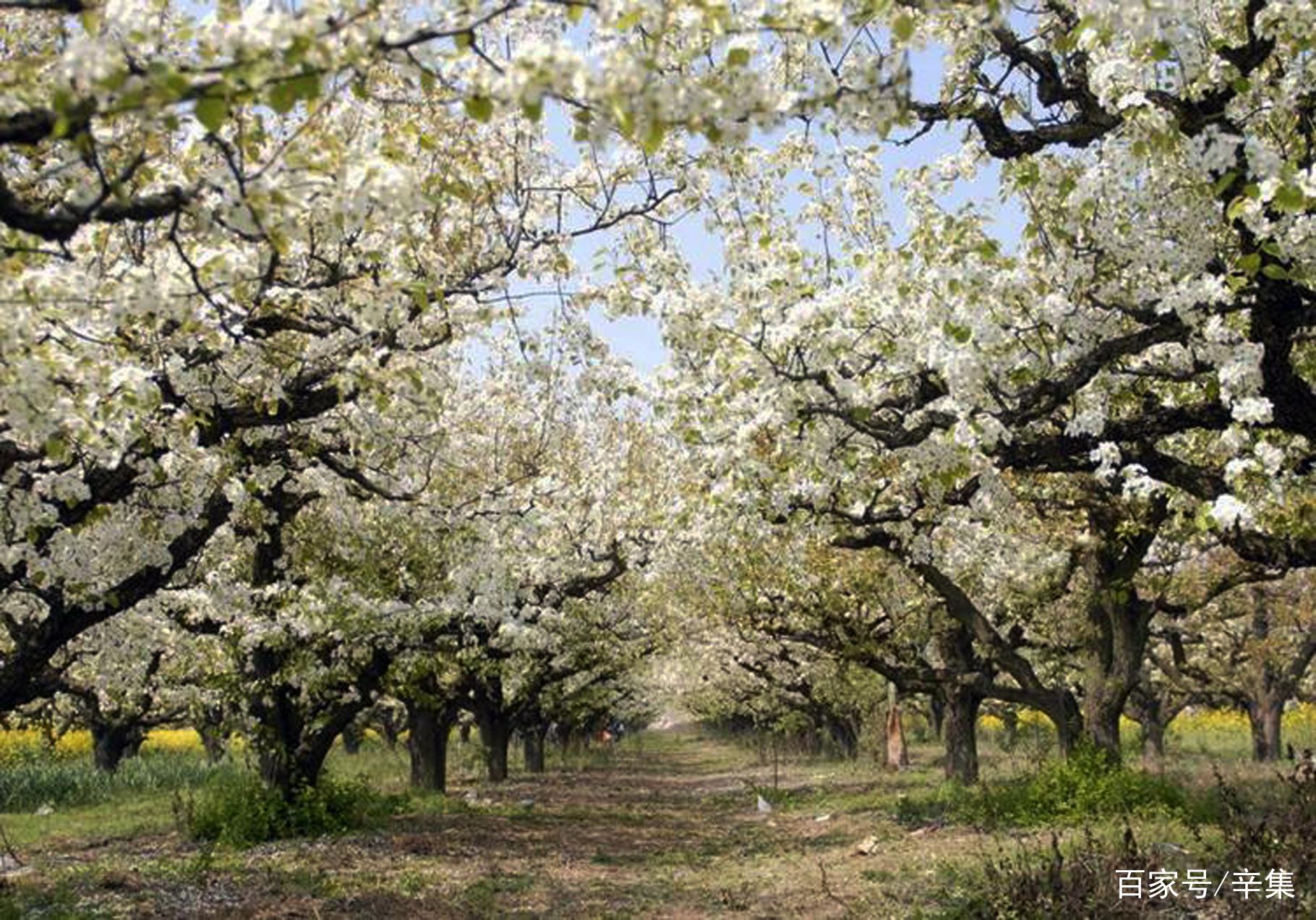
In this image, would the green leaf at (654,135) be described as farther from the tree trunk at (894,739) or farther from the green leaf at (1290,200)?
the tree trunk at (894,739)

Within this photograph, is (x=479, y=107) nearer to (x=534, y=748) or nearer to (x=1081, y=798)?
(x=1081, y=798)

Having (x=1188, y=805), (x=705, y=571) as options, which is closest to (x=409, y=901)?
(x=705, y=571)

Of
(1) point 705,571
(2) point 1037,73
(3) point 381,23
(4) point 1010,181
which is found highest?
(2) point 1037,73

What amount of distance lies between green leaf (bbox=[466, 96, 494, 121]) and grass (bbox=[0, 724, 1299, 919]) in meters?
10.8

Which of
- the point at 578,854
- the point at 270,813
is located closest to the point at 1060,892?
the point at 578,854

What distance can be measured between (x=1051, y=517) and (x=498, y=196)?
11.6m

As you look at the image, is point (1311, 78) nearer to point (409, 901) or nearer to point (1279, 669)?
point (409, 901)

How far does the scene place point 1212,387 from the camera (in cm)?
891

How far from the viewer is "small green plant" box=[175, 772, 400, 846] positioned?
65.0 ft

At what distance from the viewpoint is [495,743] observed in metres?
37.0

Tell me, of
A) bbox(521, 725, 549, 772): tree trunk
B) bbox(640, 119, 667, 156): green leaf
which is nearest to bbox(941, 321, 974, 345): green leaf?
bbox(640, 119, 667, 156): green leaf

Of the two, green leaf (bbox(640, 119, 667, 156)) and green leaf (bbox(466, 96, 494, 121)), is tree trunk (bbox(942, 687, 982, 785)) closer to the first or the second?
green leaf (bbox(640, 119, 667, 156))

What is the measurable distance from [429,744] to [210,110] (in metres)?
28.3

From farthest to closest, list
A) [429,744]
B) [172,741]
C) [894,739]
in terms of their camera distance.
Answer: [172,741]
[894,739]
[429,744]
